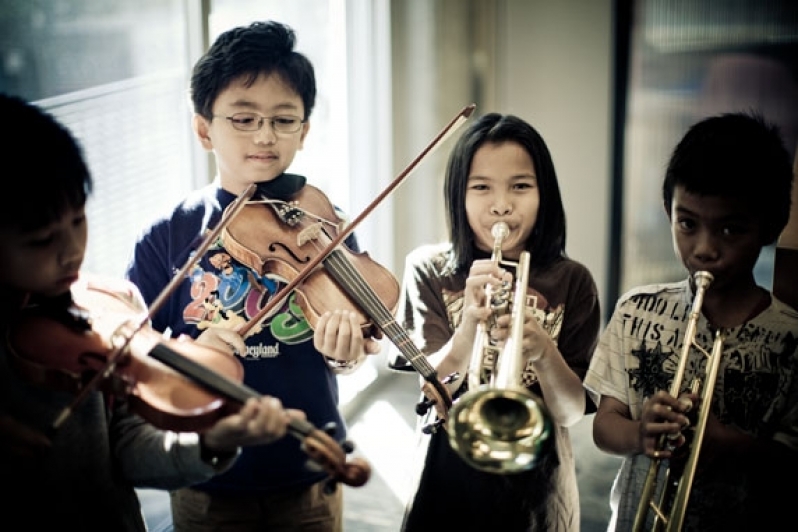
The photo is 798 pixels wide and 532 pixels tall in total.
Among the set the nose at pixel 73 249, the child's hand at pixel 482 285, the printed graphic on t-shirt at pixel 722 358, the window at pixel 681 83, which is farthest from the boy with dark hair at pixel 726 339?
the window at pixel 681 83

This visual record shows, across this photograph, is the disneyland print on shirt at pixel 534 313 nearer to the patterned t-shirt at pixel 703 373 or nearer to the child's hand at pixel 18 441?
the patterned t-shirt at pixel 703 373

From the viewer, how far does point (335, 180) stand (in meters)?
3.14

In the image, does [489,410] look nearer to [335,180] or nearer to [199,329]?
[199,329]

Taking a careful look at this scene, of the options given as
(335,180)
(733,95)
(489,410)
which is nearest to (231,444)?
(489,410)

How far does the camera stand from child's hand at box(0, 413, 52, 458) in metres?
1.20

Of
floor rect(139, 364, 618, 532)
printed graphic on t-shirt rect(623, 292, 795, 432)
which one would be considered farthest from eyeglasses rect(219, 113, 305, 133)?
floor rect(139, 364, 618, 532)

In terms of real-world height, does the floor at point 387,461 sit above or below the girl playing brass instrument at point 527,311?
below

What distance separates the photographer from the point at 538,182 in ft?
5.73

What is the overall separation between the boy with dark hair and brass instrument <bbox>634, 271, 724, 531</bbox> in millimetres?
19

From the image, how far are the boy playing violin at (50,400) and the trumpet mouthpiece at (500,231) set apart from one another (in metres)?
0.57

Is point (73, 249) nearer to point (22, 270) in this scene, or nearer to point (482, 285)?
point (22, 270)

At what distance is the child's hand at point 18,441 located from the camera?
1.20 meters

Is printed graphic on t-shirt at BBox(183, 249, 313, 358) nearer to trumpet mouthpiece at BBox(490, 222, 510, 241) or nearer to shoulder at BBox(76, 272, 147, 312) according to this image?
shoulder at BBox(76, 272, 147, 312)

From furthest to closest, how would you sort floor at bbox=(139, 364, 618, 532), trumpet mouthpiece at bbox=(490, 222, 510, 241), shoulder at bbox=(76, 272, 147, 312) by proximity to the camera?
floor at bbox=(139, 364, 618, 532), trumpet mouthpiece at bbox=(490, 222, 510, 241), shoulder at bbox=(76, 272, 147, 312)
